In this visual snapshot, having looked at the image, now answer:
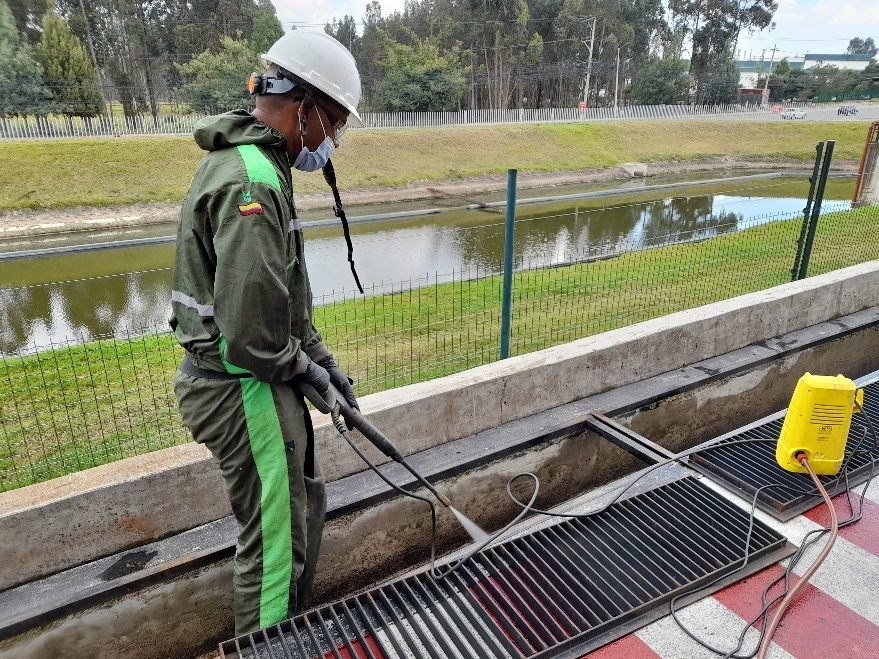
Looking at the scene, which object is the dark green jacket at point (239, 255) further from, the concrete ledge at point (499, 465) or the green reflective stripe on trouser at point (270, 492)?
the concrete ledge at point (499, 465)

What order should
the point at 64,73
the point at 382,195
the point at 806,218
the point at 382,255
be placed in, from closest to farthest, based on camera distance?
the point at 806,218 → the point at 382,255 → the point at 382,195 → the point at 64,73

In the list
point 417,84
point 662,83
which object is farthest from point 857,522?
point 662,83

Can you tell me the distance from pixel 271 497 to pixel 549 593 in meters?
1.32

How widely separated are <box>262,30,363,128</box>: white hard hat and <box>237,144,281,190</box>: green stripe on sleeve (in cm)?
33

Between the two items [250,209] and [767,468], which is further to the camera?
[767,468]

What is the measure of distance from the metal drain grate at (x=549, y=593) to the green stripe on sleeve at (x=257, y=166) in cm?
172

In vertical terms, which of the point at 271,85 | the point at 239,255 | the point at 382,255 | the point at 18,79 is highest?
the point at 18,79

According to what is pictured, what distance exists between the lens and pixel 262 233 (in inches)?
75.9

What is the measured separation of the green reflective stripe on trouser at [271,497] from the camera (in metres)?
2.17

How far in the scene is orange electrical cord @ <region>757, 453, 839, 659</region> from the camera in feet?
7.78

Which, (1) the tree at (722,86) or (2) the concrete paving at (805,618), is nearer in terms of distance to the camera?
(2) the concrete paving at (805,618)

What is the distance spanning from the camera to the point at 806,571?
2.74 metres

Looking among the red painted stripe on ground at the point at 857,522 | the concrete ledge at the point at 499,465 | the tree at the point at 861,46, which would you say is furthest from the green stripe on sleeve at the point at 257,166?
the tree at the point at 861,46

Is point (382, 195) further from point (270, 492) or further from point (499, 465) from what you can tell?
point (270, 492)
